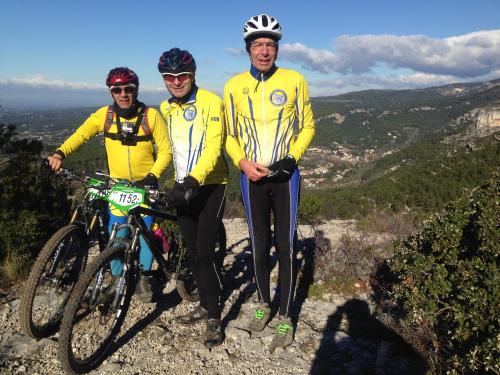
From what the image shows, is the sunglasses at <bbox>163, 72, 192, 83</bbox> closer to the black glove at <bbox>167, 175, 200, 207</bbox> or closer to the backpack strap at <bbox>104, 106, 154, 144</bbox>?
the backpack strap at <bbox>104, 106, 154, 144</bbox>

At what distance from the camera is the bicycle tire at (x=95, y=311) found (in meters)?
2.58

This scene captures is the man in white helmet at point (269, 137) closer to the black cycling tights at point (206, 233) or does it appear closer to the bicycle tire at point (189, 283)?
the black cycling tights at point (206, 233)

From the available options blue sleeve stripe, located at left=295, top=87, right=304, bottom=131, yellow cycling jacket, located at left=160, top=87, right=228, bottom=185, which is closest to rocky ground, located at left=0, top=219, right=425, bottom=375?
yellow cycling jacket, located at left=160, top=87, right=228, bottom=185

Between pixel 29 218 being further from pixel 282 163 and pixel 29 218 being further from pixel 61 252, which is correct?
pixel 282 163

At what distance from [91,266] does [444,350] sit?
2.61 metres

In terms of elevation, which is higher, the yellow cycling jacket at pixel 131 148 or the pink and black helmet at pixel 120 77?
the pink and black helmet at pixel 120 77

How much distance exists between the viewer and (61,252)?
302 centimetres

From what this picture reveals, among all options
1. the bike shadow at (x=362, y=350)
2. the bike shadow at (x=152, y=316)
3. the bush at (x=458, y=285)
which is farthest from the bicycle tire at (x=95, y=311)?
the bush at (x=458, y=285)

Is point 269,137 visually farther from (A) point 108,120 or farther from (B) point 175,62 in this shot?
(A) point 108,120

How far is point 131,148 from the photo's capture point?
141 inches

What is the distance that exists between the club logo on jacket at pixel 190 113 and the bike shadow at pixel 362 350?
233 cm

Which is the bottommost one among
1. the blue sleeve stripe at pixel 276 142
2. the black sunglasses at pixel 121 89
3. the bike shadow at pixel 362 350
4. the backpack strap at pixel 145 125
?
the bike shadow at pixel 362 350

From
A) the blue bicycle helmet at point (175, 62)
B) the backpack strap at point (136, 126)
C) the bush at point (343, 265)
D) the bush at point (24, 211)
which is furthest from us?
the bush at point (343, 265)

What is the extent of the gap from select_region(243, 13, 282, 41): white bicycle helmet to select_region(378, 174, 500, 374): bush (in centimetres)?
215
